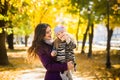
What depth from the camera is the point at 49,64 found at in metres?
5.39

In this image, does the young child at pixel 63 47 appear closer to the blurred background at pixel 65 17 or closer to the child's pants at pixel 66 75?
the child's pants at pixel 66 75

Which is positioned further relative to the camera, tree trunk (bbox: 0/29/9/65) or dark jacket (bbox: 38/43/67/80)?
tree trunk (bbox: 0/29/9/65)

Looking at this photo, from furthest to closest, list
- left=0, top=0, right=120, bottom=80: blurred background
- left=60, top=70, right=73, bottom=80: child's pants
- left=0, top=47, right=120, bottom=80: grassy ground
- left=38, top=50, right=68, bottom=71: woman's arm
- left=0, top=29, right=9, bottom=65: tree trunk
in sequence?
1. left=0, top=29, right=9, bottom=65: tree trunk
2. left=0, top=0, right=120, bottom=80: blurred background
3. left=0, top=47, right=120, bottom=80: grassy ground
4. left=60, top=70, right=73, bottom=80: child's pants
5. left=38, top=50, right=68, bottom=71: woman's arm

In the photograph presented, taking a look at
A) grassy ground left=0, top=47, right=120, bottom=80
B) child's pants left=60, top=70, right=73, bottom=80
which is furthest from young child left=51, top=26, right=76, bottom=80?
grassy ground left=0, top=47, right=120, bottom=80

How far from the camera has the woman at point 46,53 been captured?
17.7ft

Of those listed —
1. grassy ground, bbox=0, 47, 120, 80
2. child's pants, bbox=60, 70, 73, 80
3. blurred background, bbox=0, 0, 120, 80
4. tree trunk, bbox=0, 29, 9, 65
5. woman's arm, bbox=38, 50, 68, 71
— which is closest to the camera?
woman's arm, bbox=38, 50, 68, 71

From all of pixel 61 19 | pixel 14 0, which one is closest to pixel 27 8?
pixel 14 0

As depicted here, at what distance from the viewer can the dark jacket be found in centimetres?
539

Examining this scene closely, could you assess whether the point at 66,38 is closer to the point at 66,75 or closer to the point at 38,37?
the point at 38,37

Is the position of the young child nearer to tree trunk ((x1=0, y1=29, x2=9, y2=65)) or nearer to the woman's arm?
the woman's arm

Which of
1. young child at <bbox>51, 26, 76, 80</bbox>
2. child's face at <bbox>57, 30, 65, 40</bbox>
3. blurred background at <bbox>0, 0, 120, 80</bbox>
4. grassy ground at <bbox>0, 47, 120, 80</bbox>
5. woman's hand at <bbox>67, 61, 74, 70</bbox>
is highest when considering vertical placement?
child's face at <bbox>57, 30, 65, 40</bbox>

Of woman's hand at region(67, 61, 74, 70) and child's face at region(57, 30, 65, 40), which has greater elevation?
child's face at region(57, 30, 65, 40)

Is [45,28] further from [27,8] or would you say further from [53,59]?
[27,8]

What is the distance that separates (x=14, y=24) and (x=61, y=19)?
3389 cm
